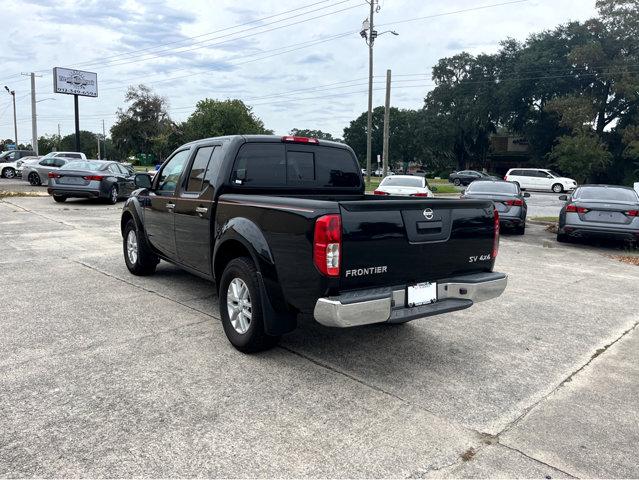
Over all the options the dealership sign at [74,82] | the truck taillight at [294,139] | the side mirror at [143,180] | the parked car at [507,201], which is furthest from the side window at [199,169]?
the dealership sign at [74,82]

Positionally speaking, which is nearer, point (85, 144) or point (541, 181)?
point (541, 181)

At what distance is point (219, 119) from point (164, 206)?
63.6m

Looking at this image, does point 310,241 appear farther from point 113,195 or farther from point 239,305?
point 113,195

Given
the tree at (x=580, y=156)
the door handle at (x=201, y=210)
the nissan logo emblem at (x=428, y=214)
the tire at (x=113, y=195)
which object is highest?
the tree at (x=580, y=156)

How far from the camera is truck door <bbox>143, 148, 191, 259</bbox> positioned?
582cm

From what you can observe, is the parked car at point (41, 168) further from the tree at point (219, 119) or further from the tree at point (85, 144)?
the tree at point (85, 144)

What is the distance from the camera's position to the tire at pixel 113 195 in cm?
1753

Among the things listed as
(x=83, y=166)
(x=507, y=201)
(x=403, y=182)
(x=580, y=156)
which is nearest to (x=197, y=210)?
(x=507, y=201)

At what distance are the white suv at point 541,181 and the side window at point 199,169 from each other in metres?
36.3

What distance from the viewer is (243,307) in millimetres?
4352

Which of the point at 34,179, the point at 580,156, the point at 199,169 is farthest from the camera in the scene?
the point at 580,156

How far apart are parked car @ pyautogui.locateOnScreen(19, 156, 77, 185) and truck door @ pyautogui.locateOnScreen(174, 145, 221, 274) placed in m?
21.5

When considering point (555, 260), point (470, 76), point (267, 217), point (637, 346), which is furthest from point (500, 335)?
point (470, 76)

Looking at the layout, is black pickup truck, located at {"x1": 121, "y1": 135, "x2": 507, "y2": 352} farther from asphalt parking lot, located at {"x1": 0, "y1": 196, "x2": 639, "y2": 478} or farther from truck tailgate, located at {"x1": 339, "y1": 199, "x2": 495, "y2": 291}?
asphalt parking lot, located at {"x1": 0, "y1": 196, "x2": 639, "y2": 478}
